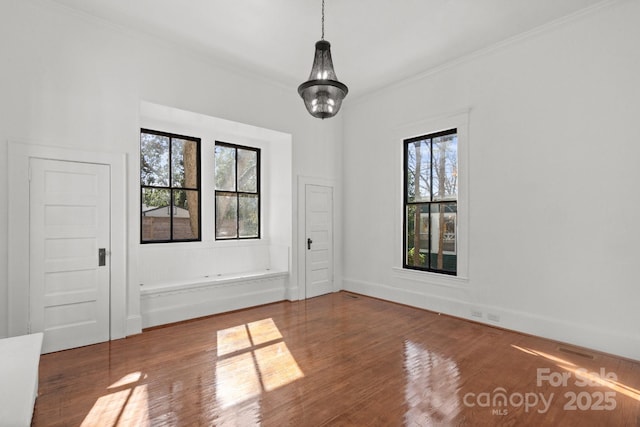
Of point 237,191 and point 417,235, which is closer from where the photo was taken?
point 417,235

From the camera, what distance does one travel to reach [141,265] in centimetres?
455

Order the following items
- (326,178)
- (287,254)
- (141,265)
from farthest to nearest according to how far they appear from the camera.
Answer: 1. (326,178)
2. (287,254)
3. (141,265)

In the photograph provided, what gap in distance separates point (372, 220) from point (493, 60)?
284cm

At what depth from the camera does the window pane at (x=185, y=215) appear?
192 inches

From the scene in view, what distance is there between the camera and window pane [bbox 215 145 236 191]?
209 inches

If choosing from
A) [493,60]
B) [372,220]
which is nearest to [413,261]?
[372,220]

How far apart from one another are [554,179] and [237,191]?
14.4 feet

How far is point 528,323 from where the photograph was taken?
3830mm

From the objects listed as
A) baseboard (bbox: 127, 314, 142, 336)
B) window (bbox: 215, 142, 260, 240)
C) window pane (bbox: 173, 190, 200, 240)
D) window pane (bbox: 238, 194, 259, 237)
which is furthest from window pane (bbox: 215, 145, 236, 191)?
baseboard (bbox: 127, 314, 142, 336)

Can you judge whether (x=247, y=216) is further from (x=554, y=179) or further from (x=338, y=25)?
(x=554, y=179)

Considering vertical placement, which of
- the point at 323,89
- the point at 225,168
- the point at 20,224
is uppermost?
the point at 323,89

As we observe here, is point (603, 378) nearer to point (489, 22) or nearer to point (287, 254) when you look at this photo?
point (489, 22)

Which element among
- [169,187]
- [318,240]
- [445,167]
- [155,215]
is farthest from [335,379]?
[169,187]

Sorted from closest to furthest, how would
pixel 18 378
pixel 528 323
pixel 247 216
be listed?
pixel 18 378, pixel 528 323, pixel 247 216
